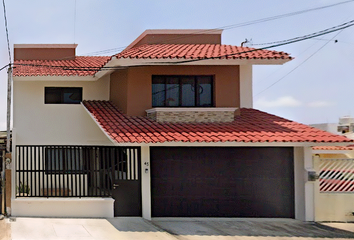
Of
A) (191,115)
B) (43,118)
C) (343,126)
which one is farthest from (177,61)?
(343,126)

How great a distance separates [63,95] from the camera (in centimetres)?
1694

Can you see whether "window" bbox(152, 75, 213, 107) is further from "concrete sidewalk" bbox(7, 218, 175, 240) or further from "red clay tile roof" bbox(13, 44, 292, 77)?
"concrete sidewalk" bbox(7, 218, 175, 240)

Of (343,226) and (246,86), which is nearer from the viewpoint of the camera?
(343,226)

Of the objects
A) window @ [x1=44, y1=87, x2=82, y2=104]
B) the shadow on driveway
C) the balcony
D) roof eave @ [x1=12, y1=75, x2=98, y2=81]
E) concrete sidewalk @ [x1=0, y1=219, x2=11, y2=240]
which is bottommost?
the shadow on driveway

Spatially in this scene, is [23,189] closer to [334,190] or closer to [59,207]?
[59,207]

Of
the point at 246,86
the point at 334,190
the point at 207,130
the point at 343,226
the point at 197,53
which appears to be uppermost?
the point at 197,53

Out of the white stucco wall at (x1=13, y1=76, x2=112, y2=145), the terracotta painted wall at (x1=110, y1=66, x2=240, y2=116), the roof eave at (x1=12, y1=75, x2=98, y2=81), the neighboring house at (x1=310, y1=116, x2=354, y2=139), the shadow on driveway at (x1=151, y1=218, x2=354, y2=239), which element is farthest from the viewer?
the neighboring house at (x1=310, y1=116, x2=354, y2=139)

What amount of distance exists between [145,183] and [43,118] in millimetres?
5454

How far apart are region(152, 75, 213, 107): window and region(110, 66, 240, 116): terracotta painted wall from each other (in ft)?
0.81

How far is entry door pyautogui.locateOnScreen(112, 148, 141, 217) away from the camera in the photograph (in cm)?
1334

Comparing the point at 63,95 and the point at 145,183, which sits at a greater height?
the point at 63,95

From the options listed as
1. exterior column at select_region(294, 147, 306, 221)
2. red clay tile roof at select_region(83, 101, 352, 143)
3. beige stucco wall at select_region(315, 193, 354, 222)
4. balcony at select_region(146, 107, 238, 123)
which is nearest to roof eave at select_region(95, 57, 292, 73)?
balcony at select_region(146, 107, 238, 123)

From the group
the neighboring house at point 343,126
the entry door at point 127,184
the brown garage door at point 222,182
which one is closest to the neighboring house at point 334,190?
the brown garage door at point 222,182

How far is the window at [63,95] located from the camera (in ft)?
55.3
